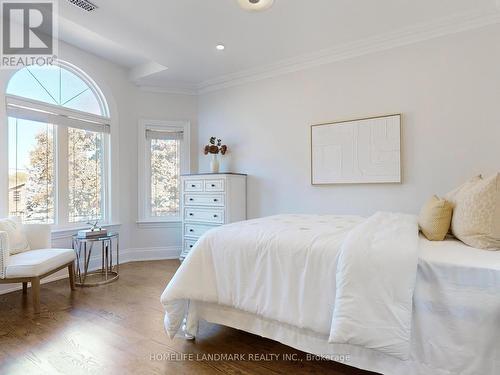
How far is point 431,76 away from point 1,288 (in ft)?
15.7

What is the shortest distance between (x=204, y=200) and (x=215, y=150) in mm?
756

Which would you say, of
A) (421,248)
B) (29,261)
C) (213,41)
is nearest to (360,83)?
(213,41)

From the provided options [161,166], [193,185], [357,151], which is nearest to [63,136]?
[161,166]

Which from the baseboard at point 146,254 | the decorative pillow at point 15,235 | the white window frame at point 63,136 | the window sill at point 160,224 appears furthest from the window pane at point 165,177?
the decorative pillow at point 15,235

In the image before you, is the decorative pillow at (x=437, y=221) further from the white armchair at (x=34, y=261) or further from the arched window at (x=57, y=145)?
the arched window at (x=57, y=145)

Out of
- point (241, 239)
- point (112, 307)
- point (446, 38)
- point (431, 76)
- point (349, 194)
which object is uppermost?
point (446, 38)

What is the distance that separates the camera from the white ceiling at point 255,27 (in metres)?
2.73

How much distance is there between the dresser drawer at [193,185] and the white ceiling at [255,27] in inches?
61.3

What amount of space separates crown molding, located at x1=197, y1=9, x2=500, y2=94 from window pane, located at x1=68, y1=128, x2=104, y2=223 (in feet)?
6.12

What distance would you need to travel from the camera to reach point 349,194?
3.55 meters

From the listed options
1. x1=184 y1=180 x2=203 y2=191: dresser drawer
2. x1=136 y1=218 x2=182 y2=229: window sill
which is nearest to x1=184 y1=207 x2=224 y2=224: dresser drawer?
x1=184 y1=180 x2=203 y2=191: dresser drawer

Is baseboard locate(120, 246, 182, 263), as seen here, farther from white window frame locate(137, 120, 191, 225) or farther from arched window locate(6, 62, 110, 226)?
arched window locate(6, 62, 110, 226)

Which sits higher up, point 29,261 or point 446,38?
point 446,38

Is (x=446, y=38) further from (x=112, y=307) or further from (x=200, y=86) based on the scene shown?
(x=112, y=307)
